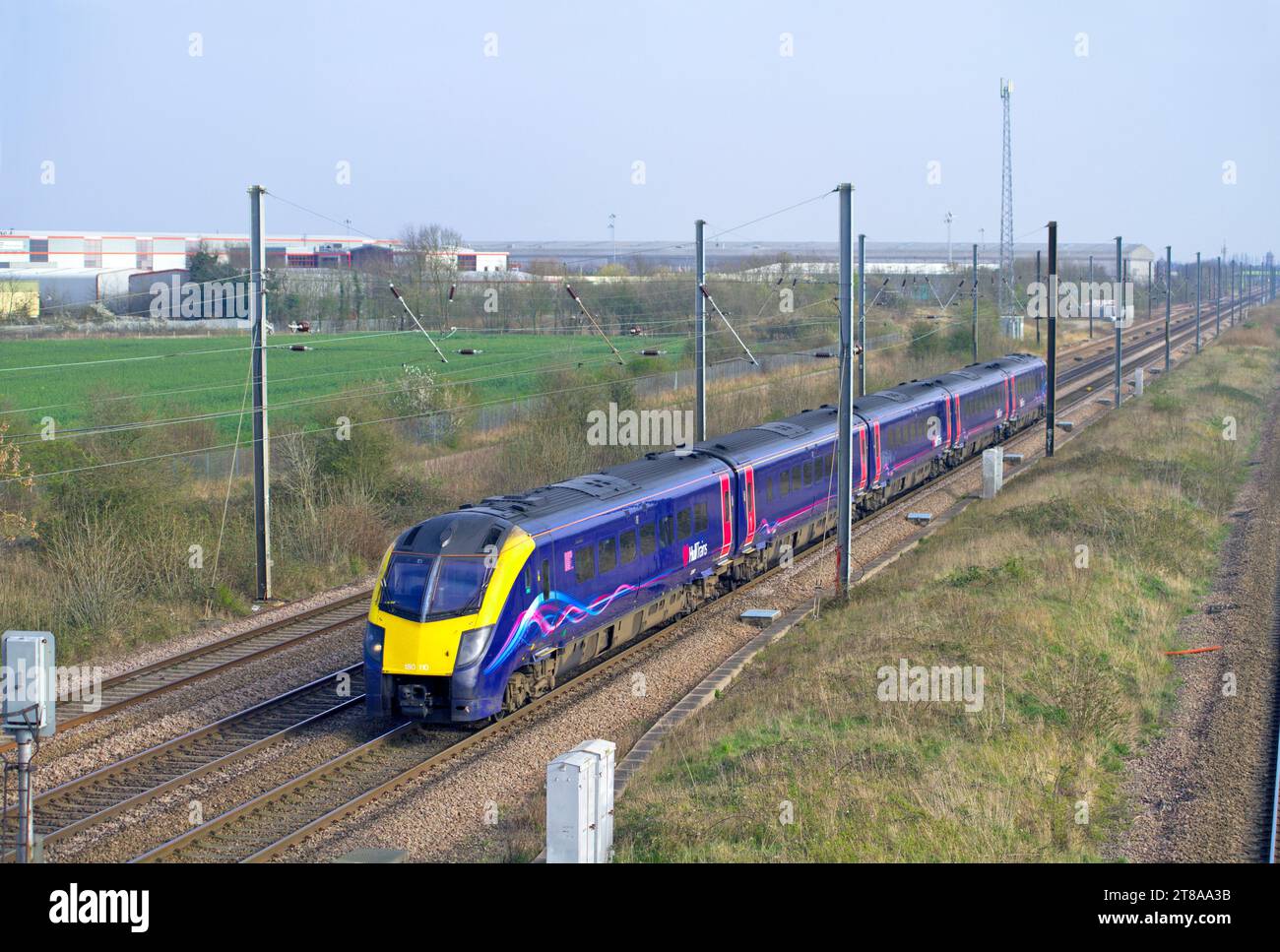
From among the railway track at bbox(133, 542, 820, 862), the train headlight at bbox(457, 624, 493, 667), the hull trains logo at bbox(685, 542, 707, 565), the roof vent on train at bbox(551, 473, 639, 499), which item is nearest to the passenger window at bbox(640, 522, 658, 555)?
the roof vent on train at bbox(551, 473, 639, 499)

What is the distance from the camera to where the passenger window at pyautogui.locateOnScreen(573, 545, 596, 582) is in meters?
16.2

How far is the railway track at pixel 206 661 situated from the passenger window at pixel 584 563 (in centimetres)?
536

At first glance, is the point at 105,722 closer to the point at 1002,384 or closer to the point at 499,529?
the point at 499,529

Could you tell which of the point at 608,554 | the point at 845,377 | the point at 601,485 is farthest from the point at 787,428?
the point at 608,554

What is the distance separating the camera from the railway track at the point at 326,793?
11438 millimetres

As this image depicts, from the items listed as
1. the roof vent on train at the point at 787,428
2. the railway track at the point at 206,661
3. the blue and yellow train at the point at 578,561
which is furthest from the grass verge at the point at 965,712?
the railway track at the point at 206,661

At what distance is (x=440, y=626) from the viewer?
14.1 m

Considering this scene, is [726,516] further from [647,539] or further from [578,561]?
[578,561]

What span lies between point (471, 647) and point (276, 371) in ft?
132

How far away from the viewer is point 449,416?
37.1 meters

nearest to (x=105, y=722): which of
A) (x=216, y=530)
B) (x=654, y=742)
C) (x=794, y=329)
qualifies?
(x=654, y=742)
